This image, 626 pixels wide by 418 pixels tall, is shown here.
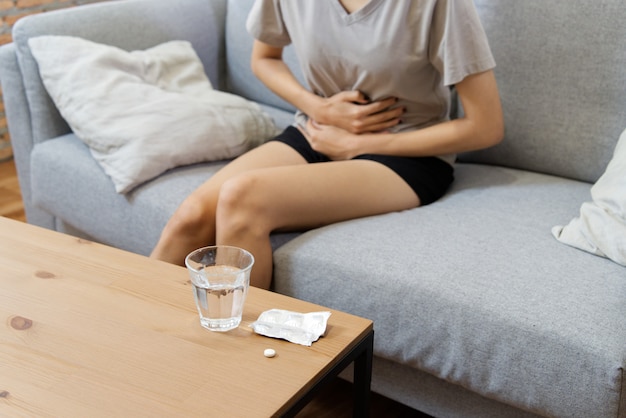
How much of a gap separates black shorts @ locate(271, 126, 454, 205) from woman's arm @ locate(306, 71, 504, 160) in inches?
0.7

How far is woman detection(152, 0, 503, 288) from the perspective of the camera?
1489 mm

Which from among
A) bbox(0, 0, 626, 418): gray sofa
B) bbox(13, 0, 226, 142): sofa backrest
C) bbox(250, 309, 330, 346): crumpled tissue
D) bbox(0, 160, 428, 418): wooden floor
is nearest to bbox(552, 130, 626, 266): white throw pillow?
bbox(0, 0, 626, 418): gray sofa

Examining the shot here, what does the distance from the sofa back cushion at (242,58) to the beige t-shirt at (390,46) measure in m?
0.46

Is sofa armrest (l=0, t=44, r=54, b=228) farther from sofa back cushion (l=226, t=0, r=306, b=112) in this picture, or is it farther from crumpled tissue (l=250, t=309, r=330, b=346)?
crumpled tissue (l=250, t=309, r=330, b=346)

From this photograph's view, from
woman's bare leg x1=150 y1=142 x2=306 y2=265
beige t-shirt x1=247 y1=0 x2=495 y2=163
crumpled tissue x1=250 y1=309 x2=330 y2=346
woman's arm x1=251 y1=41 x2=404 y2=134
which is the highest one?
beige t-shirt x1=247 y1=0 x2=495 y2=163

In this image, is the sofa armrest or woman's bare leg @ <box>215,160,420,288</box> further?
the sofa armrest

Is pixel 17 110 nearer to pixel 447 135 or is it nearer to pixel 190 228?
pixel 190 228

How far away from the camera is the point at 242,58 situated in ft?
7.50

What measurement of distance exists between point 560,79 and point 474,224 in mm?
438

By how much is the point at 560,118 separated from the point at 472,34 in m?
0.38

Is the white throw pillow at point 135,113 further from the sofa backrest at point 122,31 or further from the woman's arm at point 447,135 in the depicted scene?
the woman's arm at point 447,135

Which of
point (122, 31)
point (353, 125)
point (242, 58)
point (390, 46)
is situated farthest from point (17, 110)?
point (390, 46)

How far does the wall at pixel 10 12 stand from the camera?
10.1 ft

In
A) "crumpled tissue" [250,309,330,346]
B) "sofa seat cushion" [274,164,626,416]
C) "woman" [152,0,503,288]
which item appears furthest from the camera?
"woman" [152,0,503,288]
